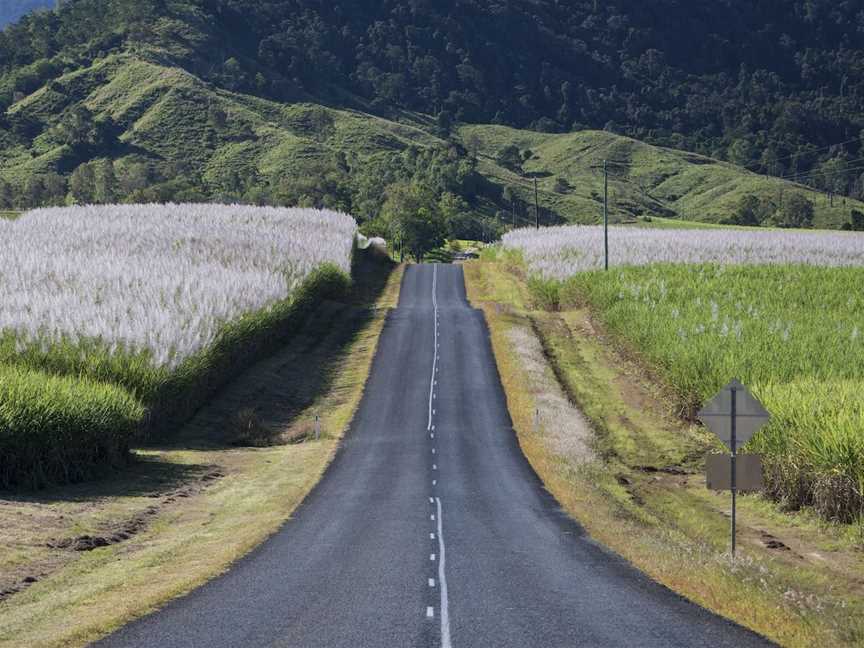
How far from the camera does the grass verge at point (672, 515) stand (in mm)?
20125

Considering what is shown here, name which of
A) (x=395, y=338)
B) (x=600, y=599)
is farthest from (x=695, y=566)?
(x=395, y=338)

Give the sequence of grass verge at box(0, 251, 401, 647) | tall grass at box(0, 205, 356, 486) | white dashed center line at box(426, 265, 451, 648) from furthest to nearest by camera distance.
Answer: tall grass at box(0, 205, 356, 486) → grass verge at box(0, 251, 401, 647) → white dashed center line at box(426, 265, 451, 648)

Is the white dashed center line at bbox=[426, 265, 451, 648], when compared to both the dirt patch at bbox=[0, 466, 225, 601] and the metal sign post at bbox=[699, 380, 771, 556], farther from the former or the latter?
the dirt patch at bbox=[0, 466, 225, 601]

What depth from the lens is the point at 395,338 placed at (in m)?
64.2

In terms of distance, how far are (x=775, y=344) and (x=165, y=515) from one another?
92.5ft

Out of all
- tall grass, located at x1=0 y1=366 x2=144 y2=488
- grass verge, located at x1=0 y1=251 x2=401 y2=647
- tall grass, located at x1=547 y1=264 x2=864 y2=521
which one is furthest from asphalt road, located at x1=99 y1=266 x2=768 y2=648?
tall grass, located at x1=547 y1=264 x2=864 y2=521

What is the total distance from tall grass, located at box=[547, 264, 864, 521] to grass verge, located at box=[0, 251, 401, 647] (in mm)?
13932

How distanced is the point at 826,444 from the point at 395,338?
35.9 metres

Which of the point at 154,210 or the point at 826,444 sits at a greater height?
the point at 154,210

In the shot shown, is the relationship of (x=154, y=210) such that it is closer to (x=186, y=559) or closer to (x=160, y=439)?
(x=160, y=439)

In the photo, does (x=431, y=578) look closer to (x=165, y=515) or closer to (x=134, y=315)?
(x=165, y=515)

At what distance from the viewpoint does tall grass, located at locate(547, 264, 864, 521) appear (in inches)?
1227

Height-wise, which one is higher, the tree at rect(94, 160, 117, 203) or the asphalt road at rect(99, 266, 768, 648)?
the tree at rect(94, 160, 117, 203)

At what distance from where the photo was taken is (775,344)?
156 ft
